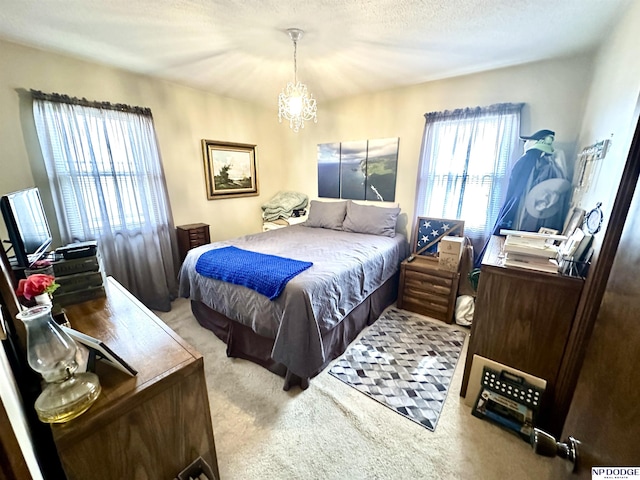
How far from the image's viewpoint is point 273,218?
4.07 m

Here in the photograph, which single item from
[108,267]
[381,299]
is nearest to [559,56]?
[381,299]

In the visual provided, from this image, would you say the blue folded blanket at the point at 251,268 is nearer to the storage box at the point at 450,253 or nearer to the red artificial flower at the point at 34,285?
the red artificial flower at the point at 34,285

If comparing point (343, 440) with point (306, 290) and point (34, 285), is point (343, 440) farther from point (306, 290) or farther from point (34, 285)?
point (34, 285)

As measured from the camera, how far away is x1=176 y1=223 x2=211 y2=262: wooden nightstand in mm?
3053

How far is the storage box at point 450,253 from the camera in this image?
8.13ft

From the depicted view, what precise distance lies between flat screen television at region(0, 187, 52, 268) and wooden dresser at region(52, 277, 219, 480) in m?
0.46

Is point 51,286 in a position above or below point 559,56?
below

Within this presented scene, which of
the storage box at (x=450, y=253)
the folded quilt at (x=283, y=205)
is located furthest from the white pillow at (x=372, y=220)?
the folded quilt at (x=283, y=205)

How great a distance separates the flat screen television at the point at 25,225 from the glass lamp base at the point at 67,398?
2.50ft

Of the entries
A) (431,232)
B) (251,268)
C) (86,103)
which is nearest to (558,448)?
(251,268)

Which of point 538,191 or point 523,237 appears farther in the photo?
point 538,191

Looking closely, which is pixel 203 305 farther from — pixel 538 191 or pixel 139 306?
pixel 538 191

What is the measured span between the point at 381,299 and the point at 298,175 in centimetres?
241

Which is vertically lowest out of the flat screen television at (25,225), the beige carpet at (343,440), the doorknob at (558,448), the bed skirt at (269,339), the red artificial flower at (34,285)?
the beige carpet at (343,440)
